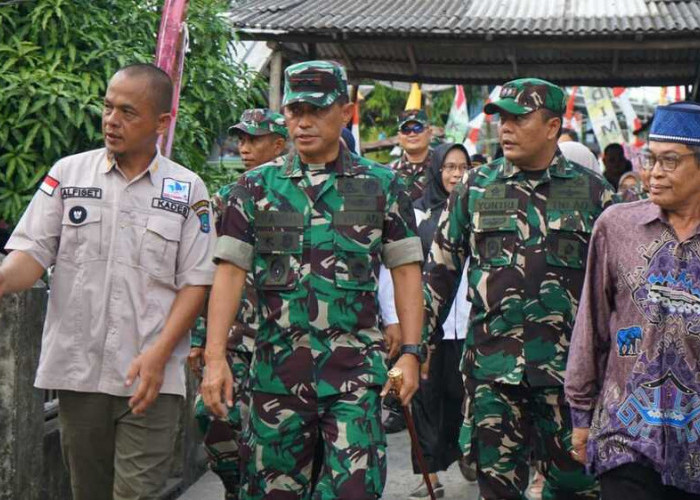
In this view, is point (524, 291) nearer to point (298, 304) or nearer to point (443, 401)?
point (298, 304)

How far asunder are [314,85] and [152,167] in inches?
30.0

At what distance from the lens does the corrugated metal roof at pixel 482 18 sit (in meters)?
13.0

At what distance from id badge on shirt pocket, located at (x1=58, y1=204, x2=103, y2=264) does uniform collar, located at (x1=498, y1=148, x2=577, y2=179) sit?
6.94ft

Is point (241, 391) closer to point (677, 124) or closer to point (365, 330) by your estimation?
point (365, 330)

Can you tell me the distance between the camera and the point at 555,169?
6156 millimetres

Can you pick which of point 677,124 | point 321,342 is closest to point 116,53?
point 321,342

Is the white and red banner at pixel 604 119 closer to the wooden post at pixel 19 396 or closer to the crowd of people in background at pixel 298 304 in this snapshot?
the wooden post at pixel 19 396

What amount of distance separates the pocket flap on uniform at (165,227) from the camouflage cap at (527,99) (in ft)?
5.94

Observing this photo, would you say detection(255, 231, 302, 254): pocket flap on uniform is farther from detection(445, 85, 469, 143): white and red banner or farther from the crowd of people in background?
detection(445, 85, 469, 143): white and red banner

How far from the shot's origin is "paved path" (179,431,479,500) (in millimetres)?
8398

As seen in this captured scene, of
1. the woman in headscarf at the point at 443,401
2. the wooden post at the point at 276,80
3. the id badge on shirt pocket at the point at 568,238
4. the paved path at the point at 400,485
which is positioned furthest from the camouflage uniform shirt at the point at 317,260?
the wooden post at the point at 276,80

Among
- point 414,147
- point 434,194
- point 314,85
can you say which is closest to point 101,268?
point 314,85

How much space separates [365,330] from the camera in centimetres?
521

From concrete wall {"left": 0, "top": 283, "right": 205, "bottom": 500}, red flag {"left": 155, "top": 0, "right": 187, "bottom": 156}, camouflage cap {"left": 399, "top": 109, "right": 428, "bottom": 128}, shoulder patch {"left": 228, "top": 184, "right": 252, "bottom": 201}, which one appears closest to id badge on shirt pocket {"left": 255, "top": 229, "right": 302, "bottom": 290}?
shoulder patch {"left": 228, "top": 184, "right": 252, "bottom": 201}
